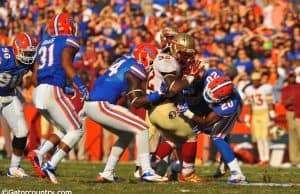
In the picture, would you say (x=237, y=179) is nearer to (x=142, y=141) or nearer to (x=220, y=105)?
(x=220, y=105)

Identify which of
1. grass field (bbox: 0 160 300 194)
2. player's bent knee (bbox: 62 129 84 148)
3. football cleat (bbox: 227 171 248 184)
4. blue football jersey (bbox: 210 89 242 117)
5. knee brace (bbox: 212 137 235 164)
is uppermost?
blue football jersey (bbox: 210 89 242 117)

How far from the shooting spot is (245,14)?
18.9 meters

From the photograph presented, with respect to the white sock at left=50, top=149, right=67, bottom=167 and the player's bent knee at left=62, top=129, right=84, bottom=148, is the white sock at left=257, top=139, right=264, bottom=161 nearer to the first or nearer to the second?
the player's bent knee at left=62, top=129, right=84, bottom=148

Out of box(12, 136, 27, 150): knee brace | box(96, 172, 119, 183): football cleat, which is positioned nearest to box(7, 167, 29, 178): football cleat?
box(12, 136, 27, 150): knee brace

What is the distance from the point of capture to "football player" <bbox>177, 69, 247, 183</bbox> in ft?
33.9

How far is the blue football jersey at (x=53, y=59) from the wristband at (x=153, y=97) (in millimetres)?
1031

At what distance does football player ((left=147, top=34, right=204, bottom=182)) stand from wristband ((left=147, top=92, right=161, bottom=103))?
0.50 feet

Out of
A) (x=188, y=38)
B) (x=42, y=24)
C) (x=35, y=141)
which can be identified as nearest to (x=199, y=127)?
(x=188, y=38)

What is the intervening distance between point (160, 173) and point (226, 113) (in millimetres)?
1073

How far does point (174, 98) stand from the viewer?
1005 centimetres

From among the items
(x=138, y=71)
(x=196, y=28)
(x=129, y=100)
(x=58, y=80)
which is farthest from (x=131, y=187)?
(x=196, y=28)

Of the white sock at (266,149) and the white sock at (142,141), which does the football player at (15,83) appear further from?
the white sock at (266,149)

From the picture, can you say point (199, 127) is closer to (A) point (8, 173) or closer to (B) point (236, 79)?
(A) point (8, 173)

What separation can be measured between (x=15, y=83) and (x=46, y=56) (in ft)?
4.94
